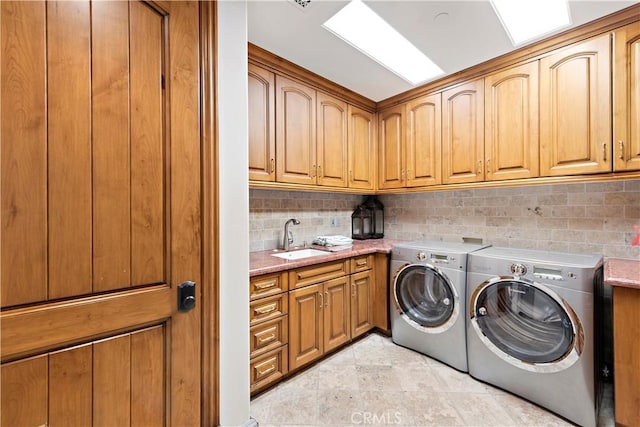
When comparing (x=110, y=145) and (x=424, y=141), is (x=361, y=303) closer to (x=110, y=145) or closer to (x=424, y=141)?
(x=424, y=141)

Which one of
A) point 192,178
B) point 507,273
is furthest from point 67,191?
point 507,273

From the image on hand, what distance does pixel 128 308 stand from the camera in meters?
0.95

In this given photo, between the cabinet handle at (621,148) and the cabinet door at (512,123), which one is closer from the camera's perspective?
the cabinet handle at (621,148)

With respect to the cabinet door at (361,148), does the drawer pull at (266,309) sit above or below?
below

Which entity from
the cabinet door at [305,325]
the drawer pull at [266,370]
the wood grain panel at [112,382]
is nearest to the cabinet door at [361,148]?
the cabinet door at [305,325]

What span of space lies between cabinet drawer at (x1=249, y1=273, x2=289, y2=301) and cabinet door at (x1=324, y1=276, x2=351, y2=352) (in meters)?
0.42

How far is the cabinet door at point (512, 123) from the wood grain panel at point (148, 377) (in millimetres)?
2451

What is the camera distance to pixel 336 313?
89.0 inches

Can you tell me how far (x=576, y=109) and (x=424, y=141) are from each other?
3.50 feet

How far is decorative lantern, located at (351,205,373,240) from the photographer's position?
10.3 ft

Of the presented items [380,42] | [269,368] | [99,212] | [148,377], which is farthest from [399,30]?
[269,368]

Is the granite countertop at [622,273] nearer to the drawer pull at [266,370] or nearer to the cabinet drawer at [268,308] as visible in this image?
the cabinet drawer at [268,308]

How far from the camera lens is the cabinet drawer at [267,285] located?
1.71m

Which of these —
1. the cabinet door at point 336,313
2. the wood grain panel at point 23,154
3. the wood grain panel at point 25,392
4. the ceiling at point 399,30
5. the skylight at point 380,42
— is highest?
the skylight at point 380,42
